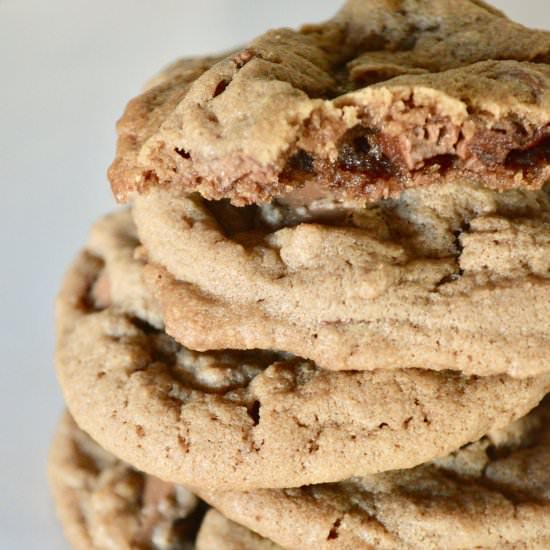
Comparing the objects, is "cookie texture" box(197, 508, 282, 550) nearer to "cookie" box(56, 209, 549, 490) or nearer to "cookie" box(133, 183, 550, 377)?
"cookie" box(56, 209, 549, 490)

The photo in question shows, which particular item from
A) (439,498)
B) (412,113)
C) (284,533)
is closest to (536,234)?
(412,113)

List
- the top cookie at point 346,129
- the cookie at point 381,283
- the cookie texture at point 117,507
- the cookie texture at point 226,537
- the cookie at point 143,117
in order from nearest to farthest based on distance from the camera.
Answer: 1. the top cookie at point 346,129
2. the cookie at point 381,283
3. the cookie at point 143,117
4. the cookie texture at point 226,537
5. the cookie texture at point 117,507

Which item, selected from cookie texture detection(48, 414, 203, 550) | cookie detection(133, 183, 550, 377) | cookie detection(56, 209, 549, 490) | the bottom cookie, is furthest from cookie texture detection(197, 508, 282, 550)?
cookie detection(133, 183, 550, 377)

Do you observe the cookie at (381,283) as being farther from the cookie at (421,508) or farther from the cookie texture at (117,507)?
the cookie texture at (117,507)

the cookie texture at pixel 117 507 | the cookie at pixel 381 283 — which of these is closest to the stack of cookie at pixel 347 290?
the cookie at pixel 381 283

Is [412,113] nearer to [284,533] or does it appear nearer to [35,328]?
[284,533]

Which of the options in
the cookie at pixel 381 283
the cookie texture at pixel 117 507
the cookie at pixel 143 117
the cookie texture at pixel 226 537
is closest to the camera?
the cookie at pixel 381 283
